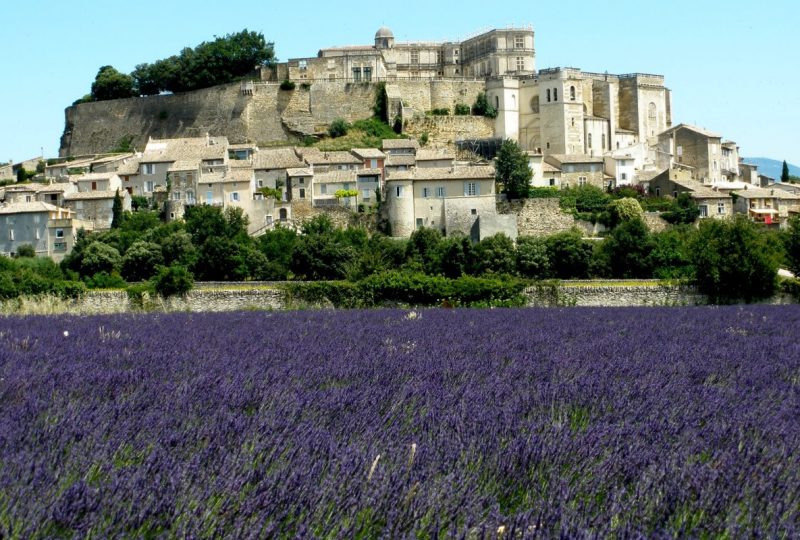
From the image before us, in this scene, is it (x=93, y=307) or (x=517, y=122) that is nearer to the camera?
(x=93, y=307)

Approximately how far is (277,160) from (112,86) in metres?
25.6

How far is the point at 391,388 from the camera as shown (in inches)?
305

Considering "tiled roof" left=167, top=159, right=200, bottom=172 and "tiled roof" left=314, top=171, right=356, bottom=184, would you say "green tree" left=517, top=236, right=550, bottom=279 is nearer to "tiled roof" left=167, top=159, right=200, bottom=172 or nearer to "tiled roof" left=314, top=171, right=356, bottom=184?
"tiled roof" left=314, top=171, right=356, bottom=184

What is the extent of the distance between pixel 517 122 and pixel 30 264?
111 feet

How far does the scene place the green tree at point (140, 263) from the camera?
37750 mm

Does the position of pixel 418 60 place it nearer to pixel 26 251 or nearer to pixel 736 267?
pixel 26 251

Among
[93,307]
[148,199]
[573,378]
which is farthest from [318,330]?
[148,199]

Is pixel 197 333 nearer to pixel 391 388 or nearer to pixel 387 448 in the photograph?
pixel 391 388

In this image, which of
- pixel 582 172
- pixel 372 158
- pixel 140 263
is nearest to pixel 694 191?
pixel 582 172

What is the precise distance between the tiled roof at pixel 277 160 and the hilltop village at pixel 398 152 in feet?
0.52

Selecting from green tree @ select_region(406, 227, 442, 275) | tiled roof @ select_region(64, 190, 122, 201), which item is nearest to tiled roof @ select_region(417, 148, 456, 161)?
green tree @ select_region(406, 227, 442, 275)

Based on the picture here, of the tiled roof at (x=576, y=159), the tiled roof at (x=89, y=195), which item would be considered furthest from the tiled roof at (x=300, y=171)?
the tiled roof at (x=576, y=159)

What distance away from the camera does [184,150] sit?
54.1 meters

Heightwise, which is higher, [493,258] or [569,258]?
[493,258]
